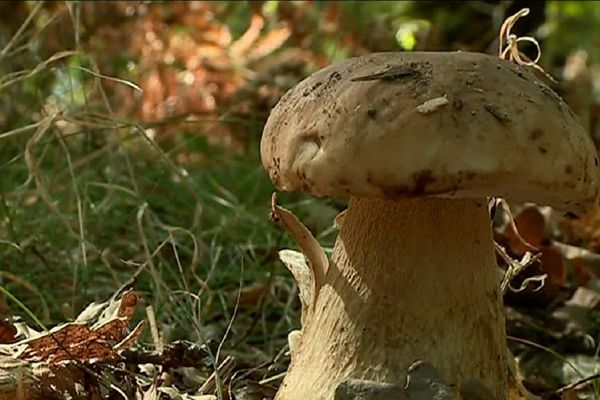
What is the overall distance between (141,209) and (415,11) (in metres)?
2.95

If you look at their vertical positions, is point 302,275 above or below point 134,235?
above

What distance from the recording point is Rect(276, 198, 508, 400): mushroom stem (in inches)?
54.7

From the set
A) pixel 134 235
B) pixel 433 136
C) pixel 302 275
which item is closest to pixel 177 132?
pixel 134 235

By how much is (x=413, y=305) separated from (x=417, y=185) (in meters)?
0.28

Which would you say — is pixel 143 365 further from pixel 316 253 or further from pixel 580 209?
pixel 580 209

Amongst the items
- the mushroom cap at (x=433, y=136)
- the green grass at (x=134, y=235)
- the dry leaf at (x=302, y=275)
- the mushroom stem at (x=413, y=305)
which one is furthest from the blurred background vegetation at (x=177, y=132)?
the mushroom cap at (x=433, y=136)

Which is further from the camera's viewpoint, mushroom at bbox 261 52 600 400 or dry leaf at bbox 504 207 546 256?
dry leaf at bbox 504 207 546 256

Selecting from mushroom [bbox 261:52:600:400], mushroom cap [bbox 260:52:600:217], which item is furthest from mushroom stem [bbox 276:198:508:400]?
mushroom cap [bbox 260:52:600:217]

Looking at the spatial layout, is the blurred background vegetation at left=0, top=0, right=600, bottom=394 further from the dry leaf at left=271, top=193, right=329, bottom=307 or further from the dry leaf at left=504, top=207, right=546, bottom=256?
the dry leaf at left=504, top=207, right=546, bottom=256

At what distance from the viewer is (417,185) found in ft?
3.90

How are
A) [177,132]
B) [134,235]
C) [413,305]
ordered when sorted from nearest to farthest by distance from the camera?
[413,305] < [134,235] < [177,132]

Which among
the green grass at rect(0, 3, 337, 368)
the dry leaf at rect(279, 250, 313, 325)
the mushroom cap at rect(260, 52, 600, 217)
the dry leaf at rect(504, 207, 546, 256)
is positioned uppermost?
the mushroom cap at rect(260, 52, 600, 217)

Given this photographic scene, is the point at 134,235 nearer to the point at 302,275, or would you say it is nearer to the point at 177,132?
the point at 302,275

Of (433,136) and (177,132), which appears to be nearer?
(433,136)
